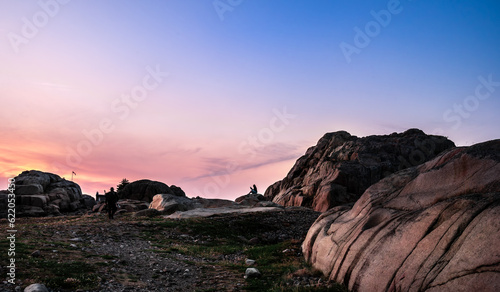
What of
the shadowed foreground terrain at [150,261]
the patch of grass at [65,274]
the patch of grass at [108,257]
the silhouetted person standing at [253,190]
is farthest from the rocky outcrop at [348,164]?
the patch of grass at [65,274]

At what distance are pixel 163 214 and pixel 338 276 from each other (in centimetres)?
3783

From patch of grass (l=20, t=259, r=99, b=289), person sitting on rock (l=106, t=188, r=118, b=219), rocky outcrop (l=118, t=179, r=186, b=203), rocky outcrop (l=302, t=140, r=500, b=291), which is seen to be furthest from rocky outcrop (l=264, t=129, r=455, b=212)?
patch of grass (l=20, t=259, r=99, b=289)

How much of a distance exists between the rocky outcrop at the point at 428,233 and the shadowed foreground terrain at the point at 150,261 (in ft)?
5.96

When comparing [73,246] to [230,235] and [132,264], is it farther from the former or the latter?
[230,235]

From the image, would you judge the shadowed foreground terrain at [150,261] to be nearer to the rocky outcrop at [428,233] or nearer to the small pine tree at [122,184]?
the rocky outcrop at [428,233]

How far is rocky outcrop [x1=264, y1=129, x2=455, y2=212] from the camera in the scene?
59.5 m

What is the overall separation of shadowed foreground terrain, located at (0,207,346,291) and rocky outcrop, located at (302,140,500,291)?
182cm

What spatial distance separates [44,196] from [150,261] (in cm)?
6237

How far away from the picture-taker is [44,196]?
68.9 metres

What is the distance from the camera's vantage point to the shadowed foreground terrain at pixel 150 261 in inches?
528

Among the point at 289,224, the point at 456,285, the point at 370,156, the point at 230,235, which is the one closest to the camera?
the point at 456,285

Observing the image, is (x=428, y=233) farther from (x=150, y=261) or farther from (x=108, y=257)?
(x=108, y=257)

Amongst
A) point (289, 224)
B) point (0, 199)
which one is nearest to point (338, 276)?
point (289, 224)

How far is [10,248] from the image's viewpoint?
51.2ft
